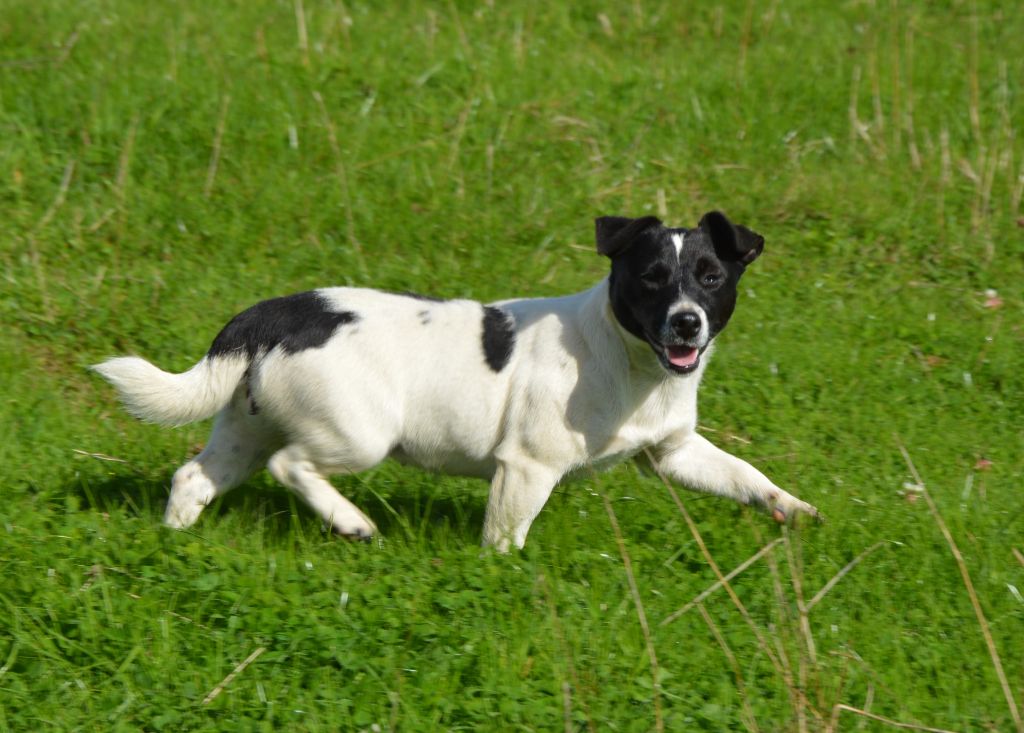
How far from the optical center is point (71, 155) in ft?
28.3

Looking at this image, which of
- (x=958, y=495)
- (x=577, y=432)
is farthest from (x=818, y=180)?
(x=577, y=432)

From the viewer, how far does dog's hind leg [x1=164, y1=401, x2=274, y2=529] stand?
5.56 m

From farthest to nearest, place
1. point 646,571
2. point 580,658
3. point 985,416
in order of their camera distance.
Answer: point 985,416, point 646,571, point 580,658

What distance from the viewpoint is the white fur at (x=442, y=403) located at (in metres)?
5.32

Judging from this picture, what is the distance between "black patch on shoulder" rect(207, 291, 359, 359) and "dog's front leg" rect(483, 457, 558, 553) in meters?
0.93

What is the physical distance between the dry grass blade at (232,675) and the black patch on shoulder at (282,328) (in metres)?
1.39

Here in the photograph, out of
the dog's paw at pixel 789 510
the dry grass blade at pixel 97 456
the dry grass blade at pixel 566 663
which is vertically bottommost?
the dog's paw at pixel 789 510

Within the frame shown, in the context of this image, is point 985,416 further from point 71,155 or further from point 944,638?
point 71,155

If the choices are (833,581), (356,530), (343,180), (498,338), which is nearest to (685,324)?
(498,338)

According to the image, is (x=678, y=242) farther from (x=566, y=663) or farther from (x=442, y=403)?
(x=566, y=663)

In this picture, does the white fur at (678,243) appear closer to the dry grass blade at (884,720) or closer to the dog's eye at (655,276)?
the dog's eye at (655,276)

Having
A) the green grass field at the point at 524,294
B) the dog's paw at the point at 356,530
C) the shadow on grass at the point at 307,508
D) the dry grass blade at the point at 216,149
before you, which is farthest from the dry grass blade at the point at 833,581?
the dry grass blade at the point at 216,149

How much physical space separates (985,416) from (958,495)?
1.22m

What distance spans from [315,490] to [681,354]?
1609 millimetres
